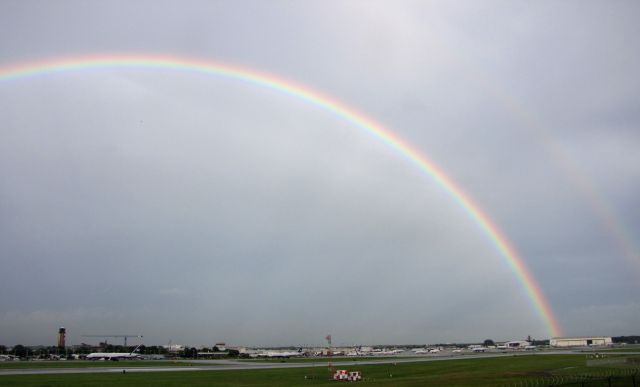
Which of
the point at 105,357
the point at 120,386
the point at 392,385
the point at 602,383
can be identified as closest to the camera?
the point at 602,383

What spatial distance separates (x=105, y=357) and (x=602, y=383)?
159993 millimetres

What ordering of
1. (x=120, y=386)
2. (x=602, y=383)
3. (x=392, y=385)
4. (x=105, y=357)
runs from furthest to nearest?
(x=105, y=357), (x=120, y=386), (x=392, y=385), (x=602, y=383)

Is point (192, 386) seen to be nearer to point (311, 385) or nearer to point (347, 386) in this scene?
point (311, 385)

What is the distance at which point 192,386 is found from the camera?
55.0 meters

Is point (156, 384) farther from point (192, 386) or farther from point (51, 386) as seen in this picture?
point (51, 386)

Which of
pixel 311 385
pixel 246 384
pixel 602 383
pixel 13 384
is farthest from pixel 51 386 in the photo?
pixel 602 383

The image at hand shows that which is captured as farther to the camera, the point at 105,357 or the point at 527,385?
the point at 105,357

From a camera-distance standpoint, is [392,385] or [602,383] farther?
[392,385]

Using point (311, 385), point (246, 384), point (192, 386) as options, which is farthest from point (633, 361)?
point (192, 386)

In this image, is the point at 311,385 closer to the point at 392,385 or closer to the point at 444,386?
the point at 392,385

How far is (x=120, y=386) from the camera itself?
2219 inches

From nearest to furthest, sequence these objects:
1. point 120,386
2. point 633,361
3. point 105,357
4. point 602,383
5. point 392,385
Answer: point 602,383 → point 392,385 → point 120,386 → point 633,361 → point 105,357

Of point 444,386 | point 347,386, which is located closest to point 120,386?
point 347,386

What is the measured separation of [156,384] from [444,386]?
1246 inches
